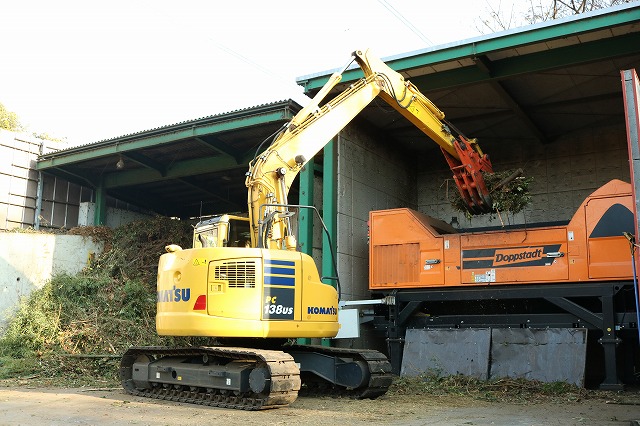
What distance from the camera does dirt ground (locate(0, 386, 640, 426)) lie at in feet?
22.5

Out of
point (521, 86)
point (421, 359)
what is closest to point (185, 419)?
point (421, 359)

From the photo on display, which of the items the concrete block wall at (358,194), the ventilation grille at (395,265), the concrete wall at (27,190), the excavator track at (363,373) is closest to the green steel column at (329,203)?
the concrete block wall at (358,194)

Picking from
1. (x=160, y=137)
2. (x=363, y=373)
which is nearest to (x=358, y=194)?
(x=160, y=137)

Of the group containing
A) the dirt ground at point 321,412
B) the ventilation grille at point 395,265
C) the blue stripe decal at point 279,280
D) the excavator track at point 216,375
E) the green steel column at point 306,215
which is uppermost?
the green steel column at point 306,215

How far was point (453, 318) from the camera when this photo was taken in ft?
38.1

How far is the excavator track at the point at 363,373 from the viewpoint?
877 centimetres

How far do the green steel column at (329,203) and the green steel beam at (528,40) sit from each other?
1728 mm

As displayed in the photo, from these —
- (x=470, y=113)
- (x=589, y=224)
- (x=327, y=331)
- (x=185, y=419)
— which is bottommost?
(x=185, y=419)

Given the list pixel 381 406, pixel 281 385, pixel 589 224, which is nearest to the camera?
pixel 281 385

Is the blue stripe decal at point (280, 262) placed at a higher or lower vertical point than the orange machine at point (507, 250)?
lower

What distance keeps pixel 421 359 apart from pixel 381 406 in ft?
10.7

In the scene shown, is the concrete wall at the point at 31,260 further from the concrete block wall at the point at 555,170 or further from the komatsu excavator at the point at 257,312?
the concrete block wall at the point at 555,170

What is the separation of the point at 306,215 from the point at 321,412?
→ 253 inches

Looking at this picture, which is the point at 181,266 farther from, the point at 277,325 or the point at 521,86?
the point at 521,86
